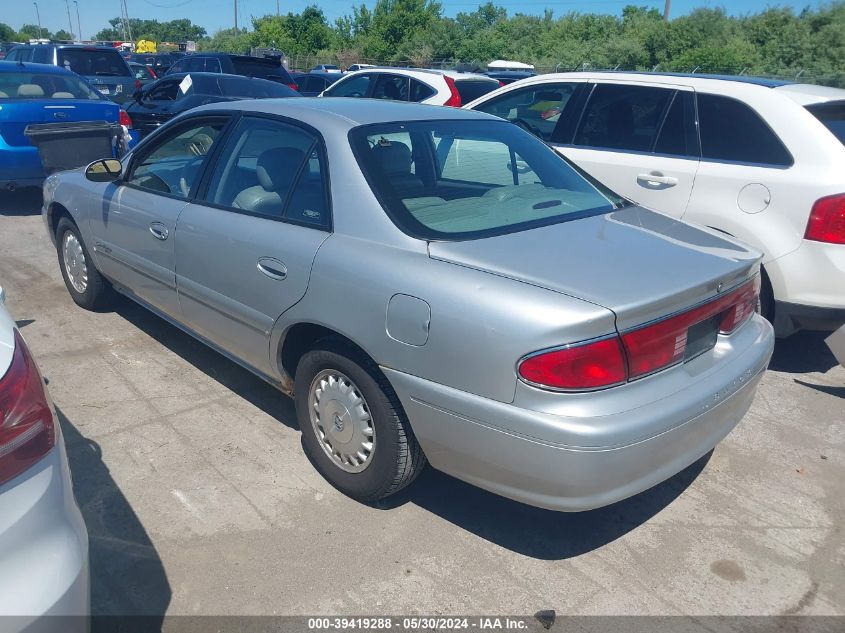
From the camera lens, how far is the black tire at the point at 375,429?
9.47ft

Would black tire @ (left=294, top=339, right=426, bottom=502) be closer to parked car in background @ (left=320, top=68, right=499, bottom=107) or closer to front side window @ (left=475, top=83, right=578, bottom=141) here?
front side window @ (left=475, top=83, right=578, bottom=141)

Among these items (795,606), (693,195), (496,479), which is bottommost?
(795,606)

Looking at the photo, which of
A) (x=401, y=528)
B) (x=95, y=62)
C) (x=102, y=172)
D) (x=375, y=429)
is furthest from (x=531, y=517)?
(x=95, y=62)

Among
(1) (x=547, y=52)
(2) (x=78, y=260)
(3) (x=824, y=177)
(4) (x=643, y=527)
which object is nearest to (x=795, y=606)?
(4) (x=643, y=527)

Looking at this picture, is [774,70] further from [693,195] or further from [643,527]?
[643,527]

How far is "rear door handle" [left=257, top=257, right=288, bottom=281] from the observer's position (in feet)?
10.5

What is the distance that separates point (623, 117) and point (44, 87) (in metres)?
7.11

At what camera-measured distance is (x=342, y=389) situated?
10.2ft

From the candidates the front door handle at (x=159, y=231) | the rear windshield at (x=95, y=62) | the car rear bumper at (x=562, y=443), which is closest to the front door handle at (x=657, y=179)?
the car rear bumper at (x=562, y=443)

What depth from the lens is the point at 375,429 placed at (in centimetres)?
296

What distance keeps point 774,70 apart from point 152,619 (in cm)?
3412

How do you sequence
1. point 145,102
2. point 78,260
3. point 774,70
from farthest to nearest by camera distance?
1. point 774,70
2. point 145,102
3. point 78,260

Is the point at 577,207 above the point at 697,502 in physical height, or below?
above

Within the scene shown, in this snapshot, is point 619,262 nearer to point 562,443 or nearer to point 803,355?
point 562,443
